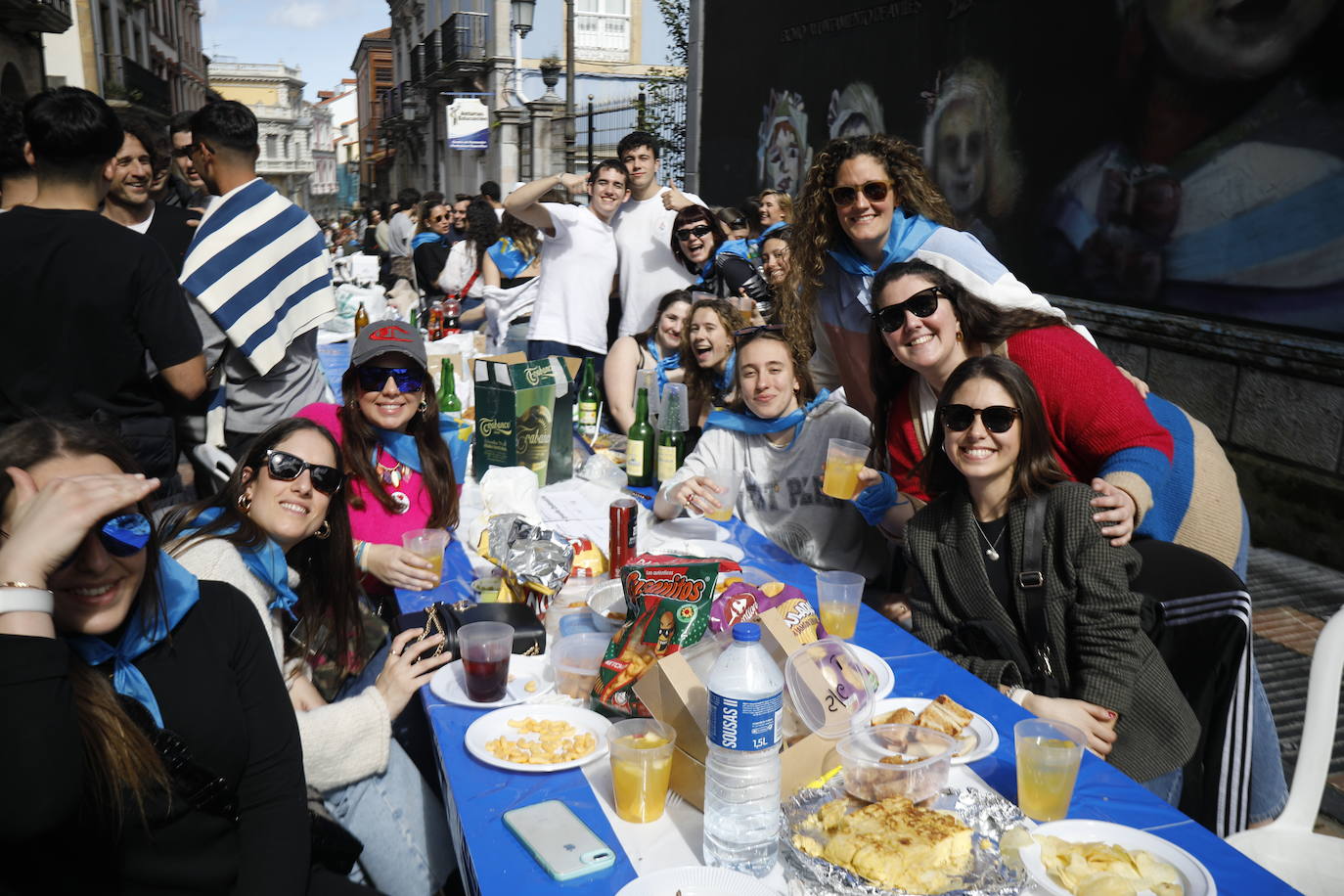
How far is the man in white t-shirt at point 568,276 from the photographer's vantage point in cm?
574

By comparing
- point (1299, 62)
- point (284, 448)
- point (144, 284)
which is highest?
point (1299, 62)

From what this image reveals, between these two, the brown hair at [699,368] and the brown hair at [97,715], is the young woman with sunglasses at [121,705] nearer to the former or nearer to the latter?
the brown hair at [97,715]

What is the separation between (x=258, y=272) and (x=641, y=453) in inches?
66.4

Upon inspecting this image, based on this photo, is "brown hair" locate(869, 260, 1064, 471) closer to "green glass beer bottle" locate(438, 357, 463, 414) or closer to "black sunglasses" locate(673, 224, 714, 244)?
"green glass beer bottle" locate(438, 357, 463, 414)

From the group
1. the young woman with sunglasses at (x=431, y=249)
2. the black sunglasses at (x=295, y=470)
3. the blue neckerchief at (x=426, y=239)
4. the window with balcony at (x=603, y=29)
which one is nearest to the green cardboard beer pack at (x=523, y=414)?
the black sunglasses at (x=295, y=470)

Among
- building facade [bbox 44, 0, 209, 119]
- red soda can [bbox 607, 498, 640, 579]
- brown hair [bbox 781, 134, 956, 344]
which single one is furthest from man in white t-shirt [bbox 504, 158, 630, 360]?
building facade [bbox 44, 0, 209, 119]

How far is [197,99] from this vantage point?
5375 cm

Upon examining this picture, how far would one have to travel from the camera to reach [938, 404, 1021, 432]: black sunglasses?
7.84ft

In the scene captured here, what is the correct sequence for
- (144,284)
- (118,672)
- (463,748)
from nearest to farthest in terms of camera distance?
(118,672)
(463,748)
(144,284)

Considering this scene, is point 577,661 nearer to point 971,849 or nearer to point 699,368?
point 971,849

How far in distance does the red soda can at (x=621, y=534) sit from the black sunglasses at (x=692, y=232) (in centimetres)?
325

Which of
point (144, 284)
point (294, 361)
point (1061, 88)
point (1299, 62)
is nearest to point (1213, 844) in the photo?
point (144, 284)

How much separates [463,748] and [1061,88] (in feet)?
21.4

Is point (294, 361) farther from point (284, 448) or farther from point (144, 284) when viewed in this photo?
point (284, 448)
